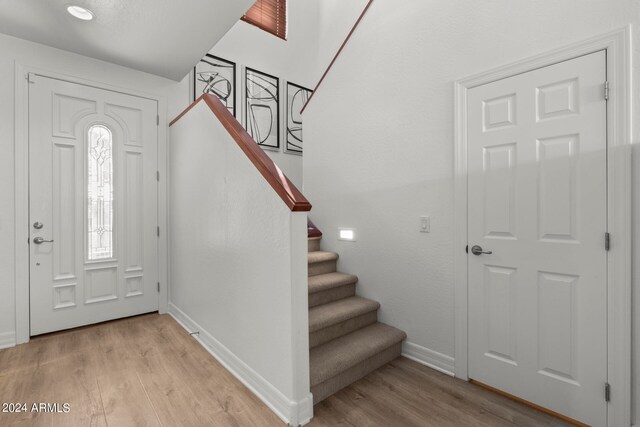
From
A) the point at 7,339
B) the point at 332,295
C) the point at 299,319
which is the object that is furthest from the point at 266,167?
the point at 7,339

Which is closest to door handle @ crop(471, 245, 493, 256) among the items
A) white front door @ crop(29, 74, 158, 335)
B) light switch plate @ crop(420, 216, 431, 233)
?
light switch plate @ crop(420, 216, 431, 233)

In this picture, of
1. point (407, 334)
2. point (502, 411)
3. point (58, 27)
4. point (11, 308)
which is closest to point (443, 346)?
point (407, 334)

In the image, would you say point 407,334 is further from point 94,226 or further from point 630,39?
point 94,226

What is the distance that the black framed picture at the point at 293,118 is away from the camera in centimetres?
430

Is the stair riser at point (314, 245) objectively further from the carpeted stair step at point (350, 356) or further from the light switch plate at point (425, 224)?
the light switch plate at point (425, 224)

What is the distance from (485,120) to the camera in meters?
2.00

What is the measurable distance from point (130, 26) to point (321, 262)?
2424mm

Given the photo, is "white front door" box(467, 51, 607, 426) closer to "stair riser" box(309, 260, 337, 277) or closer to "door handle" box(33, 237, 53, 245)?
"stair riser" box(309, 260, 337, 277)

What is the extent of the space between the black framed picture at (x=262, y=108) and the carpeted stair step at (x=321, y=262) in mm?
1845

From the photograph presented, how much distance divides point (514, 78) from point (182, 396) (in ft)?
9.13

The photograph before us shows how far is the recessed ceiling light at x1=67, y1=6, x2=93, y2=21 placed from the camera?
2154mm

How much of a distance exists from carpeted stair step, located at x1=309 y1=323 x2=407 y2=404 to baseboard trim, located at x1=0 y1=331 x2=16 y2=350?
8.18 ft

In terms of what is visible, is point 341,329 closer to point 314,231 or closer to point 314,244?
point 314,244

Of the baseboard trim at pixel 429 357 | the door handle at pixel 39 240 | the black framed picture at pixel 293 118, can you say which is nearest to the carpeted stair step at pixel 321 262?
the baseboard trim at pixel 429 357
